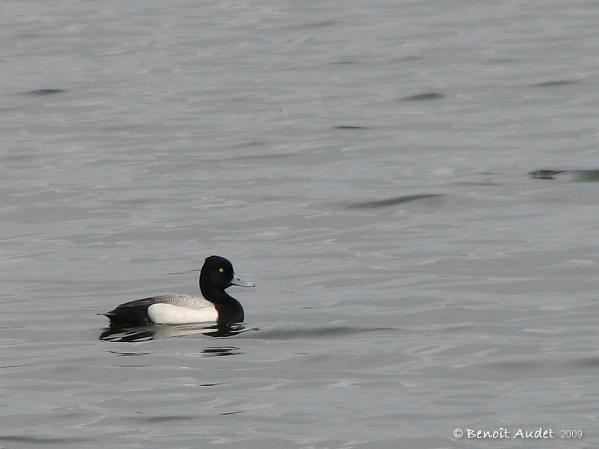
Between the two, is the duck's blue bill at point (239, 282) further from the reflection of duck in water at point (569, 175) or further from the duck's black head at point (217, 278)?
the reflection of duck in water at point (569, 175)

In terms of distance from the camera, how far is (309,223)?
728 inches

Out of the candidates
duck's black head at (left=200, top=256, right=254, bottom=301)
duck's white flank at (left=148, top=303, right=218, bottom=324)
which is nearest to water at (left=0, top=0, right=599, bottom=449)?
duck's white flank at (left=148, top=303, right=218, bottom=324)

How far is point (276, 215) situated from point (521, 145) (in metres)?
4.62

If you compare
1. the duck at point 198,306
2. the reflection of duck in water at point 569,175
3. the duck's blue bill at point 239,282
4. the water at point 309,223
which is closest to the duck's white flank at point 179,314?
the duck at point 198,306

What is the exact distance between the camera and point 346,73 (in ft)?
94.9

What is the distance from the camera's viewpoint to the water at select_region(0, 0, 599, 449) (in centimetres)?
1166

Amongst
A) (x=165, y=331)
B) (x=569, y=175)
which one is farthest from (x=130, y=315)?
(x=569, y=175)

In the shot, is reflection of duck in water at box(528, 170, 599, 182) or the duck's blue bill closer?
the duck's blue bill

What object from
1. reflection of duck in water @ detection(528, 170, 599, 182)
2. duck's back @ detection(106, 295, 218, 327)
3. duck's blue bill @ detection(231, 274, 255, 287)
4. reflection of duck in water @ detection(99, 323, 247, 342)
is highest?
reflection of duck in water @ detection(528, 170, 599, 182)

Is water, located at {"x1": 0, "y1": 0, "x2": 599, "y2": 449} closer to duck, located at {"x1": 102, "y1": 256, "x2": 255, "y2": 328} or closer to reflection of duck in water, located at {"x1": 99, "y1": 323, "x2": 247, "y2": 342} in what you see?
reflection of duck in water, located at {"x1": 99, "y1": 323, "x2": 247, "y2": 342}

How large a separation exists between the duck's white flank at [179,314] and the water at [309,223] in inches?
5.7

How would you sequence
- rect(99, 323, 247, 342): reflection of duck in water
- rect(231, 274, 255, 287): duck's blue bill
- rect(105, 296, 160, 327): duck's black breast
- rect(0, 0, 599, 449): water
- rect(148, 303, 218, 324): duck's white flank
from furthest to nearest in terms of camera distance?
rect(231, 274, 255, 287): duck's blue bill < rect(148, 303, 218, 324): duck's white flank < rect(105, 296, 160, 327): duck's black breast < rect(99, 323, 247, 342): reflection of duck in water < rect(0, 0, 599, 449): water

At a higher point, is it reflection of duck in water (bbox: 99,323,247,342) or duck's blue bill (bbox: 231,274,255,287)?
duck's blue bill (bbox: 231,274,255,287)

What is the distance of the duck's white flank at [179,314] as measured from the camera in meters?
14.2
